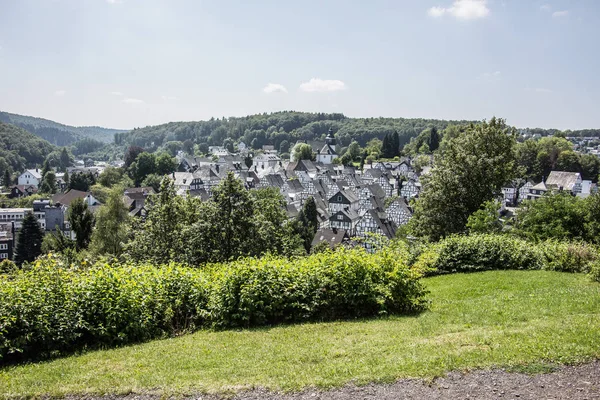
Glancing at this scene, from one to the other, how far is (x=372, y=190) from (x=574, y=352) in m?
72.5

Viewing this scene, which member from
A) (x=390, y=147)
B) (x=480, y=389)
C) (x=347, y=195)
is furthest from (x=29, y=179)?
(x=480, y=389)

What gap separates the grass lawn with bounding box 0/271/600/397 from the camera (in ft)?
22.6

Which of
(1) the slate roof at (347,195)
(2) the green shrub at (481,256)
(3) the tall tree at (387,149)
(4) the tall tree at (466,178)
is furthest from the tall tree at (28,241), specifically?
(3) the tall tree at (387,149)

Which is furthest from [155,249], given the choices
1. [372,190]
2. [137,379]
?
[372,190]

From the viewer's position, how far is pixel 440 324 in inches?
372

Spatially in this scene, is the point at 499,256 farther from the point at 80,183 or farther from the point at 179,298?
the point at 80,183

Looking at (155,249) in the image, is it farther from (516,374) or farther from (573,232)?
(573,232)

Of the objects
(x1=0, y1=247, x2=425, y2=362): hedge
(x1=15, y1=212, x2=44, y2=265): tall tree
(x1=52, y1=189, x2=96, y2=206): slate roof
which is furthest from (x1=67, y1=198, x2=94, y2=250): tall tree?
(x1=52, y1=189, x2=96, y2=206): slate roof

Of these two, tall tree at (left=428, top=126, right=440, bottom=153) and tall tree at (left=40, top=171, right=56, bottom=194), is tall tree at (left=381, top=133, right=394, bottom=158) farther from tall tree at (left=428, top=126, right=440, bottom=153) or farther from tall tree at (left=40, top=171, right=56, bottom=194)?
tall tree at (left=40, top=171, right=56, bottom=194)

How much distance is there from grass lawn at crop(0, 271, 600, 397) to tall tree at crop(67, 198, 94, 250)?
39.5 metres

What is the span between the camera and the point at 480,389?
6293 mm

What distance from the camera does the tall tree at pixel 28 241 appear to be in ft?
168

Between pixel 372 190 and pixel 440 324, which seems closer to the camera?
pixel 440 324

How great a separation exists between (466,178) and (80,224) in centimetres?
3680
